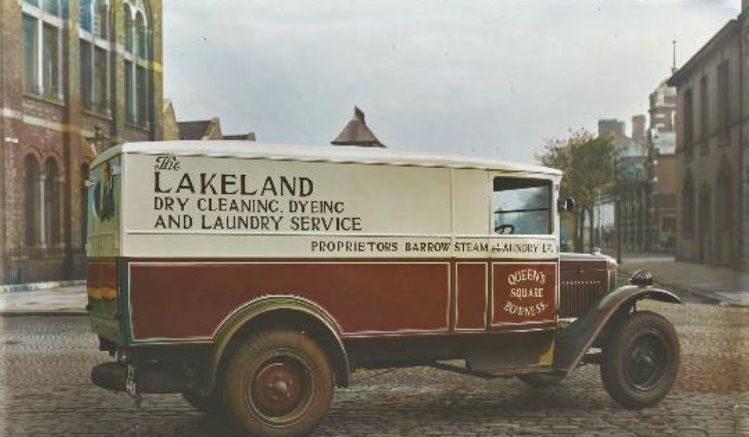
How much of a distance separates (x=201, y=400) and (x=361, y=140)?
187 feet

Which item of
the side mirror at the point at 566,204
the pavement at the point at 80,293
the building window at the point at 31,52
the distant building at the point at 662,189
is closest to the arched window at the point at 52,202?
the pavement at the point at 80,293

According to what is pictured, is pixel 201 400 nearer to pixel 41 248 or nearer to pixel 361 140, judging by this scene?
pixel 41 248

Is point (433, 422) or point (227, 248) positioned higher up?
point (227, 248)

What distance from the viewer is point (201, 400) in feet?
20.9

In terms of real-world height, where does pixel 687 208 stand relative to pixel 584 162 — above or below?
below

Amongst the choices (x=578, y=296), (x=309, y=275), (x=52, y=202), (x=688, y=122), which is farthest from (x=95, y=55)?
(x=688, y=122)

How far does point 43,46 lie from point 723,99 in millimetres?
25131

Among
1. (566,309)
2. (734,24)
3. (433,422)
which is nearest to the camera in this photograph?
(433,422)

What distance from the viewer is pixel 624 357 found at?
272 inches

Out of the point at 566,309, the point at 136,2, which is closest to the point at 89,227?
the point at 566,309

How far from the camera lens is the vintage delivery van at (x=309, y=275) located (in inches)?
216

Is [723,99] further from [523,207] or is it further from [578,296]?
[523,207]

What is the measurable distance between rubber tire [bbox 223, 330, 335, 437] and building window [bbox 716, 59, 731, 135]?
95.9 ft

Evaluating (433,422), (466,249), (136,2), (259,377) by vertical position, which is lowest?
(433,422)
